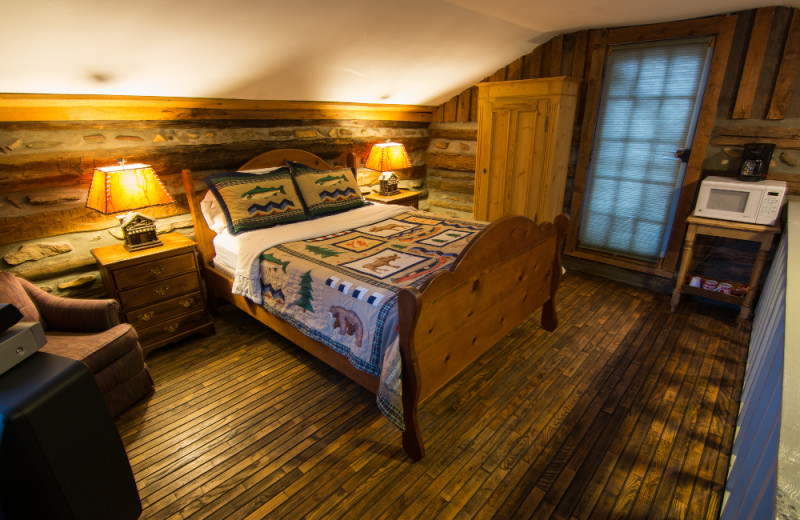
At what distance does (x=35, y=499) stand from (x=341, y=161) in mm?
3628

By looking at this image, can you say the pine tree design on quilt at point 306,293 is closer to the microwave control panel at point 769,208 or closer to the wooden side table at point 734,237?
the wooden side table at point 734,237

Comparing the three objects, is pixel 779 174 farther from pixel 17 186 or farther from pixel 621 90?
pixel 17 186

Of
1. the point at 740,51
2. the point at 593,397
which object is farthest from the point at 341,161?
the point at 740,51

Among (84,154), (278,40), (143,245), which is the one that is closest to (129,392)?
(143,245)

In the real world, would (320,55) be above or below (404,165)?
above

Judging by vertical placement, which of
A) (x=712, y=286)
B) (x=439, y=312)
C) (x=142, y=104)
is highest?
(x=142, y=104)

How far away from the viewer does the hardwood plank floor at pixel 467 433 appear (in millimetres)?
1688

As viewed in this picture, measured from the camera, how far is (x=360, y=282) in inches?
81.1

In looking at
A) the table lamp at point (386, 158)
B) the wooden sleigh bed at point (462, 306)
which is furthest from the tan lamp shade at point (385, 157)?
the wooden sleigh bed at point (462, 306)

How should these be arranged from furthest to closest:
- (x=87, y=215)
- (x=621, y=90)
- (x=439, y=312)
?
1. (x=621, y=90)
2. (x=87, y=215)
3. (x=439, y=312)

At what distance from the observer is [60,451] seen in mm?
1046

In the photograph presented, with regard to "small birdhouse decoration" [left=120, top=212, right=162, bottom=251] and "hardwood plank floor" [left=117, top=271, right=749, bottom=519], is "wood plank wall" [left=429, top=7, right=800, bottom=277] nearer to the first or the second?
"hardwood plank floor" [left=117, top=271, right=749, bottom=519]

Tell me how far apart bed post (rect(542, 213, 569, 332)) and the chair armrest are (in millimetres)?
2771

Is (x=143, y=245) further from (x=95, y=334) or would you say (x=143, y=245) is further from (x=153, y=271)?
(x=95, y=334)
